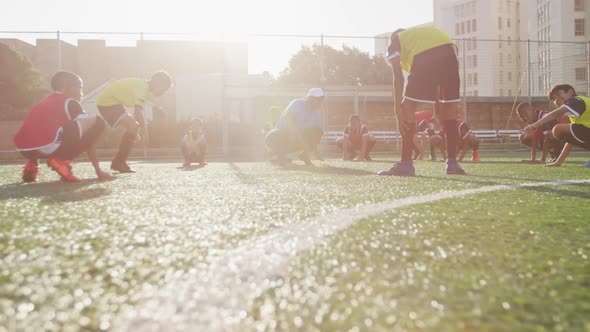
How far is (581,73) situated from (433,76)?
18.3m

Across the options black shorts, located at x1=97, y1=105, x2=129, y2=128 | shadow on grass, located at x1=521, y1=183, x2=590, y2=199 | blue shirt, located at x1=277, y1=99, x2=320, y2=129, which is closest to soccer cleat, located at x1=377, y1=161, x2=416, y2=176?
shadow on grass, located at x1=521, y1=183, x2=590, y2=199

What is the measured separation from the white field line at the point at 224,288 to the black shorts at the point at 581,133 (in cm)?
537

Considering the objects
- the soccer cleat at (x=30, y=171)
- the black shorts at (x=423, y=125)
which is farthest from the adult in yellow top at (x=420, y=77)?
the black shorts at (x=423, y=125)

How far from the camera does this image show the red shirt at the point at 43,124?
13.5 feet

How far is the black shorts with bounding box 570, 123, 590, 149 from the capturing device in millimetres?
5727

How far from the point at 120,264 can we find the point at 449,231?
989mm

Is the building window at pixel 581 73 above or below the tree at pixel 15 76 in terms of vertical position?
below

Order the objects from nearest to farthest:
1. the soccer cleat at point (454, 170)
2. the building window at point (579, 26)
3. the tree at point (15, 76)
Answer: the soccer cleat at point (454, 170), the tree at point (15, 76), the building window at point (579, 26)

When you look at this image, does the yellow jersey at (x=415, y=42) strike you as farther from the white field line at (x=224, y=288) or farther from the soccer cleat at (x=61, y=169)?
the white field line at (x=224, y=288)

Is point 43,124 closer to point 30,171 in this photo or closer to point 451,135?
point 30,171

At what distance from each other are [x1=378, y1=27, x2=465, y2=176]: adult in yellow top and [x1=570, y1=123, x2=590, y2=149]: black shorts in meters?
2.07

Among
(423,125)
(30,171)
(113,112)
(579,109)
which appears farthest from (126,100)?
(423,125)

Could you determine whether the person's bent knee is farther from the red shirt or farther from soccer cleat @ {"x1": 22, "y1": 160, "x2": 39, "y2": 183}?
soccer cleat @ {"x1": 22, "y1": 160, "x2": 39, "y2": 183}

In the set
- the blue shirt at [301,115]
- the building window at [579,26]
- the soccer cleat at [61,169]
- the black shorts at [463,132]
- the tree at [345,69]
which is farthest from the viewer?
the building window at [579,26]
